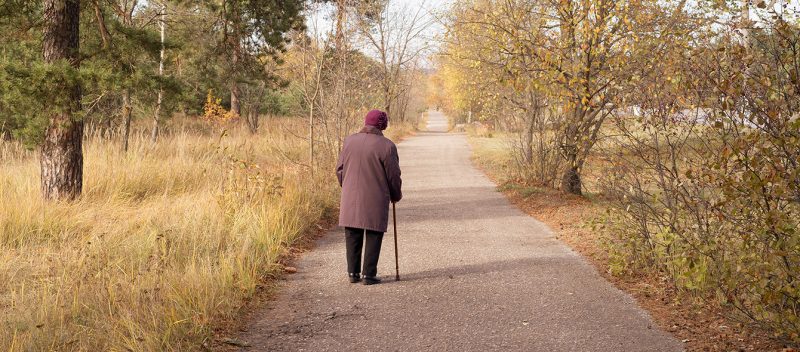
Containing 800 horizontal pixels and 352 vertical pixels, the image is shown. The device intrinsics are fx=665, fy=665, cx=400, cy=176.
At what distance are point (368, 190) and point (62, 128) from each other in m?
5.00

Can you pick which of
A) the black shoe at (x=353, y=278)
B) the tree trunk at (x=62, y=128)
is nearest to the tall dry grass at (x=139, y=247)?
the tree trunk at (x=62, y=128)

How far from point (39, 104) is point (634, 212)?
7.18 m

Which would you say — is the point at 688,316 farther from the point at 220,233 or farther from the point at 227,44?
the point at 227,44

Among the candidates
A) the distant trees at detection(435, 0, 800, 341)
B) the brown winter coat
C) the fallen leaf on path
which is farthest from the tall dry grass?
the distant trees at detection(435, 0, 800, 341)

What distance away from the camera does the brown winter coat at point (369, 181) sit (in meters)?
6.32

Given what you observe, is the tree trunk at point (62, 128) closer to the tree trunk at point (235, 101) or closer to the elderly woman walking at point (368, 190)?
the elderly woman walking at point (368, 190)

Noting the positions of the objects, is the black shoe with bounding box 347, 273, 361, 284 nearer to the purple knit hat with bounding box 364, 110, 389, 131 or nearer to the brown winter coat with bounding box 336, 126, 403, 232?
the brown winter coat with bounding box 336, 126, 403, 232

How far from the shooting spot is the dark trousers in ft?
21.0

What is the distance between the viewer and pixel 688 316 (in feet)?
17.5

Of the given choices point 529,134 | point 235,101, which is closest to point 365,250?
point 529,134

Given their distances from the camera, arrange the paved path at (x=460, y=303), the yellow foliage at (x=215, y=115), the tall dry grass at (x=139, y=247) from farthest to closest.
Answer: the yellow foliage at (x=215, y=115), the paved path at (x=460, y=303), the tall dry grass at (x=139, y=247)

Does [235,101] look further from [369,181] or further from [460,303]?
[460,303]

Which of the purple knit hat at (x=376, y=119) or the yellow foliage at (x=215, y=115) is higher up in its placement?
the purple knit hat at (x=376, y=119)

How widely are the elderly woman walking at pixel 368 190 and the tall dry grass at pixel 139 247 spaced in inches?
38.3
